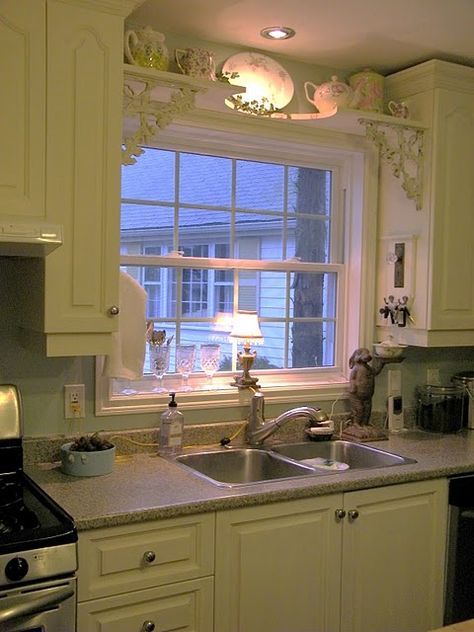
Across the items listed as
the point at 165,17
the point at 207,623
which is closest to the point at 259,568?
the point at 207,623

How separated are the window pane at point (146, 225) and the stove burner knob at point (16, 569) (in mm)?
1381

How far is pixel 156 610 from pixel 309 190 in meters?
1.98

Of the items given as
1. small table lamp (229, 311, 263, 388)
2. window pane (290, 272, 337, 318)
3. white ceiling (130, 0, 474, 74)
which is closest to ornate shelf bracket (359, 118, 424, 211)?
white ceiling (130, 0, 474, 74)

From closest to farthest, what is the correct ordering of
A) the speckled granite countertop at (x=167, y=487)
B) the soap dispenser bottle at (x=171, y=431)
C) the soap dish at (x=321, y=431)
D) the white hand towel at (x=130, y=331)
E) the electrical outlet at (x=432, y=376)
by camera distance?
the speckled granite countertop at (x=167, y=487) < the white hand towel at (x=130, y=331) < the soap dispenser bottle at (x=171, y=431) < the soap dish at (x=321, y=431) < the electrical outlet at (x=432, y=376)

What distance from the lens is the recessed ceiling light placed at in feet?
9.14

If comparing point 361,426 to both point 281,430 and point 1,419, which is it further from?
point 1,419

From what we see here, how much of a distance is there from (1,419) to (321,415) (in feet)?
3.80

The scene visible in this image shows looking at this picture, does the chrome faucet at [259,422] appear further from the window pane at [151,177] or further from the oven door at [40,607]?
the oven door at [40,607]

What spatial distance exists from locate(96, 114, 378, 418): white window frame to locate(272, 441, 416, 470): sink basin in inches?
8.5

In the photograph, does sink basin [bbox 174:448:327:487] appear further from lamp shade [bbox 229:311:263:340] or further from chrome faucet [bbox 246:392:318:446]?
lamp shade [bbox 229:311:263:340]

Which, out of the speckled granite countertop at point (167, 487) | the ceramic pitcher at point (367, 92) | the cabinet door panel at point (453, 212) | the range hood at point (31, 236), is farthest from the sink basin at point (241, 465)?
the ceramic pitcher at point (367, 92)

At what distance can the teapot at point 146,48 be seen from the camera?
101 inches

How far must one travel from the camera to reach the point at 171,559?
222 centimetres

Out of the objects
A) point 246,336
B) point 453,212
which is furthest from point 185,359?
point 453,212
